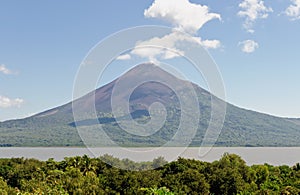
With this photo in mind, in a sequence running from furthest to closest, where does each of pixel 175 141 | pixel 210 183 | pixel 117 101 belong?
pixel 210 183
pixel 175 141
pixel 117 101

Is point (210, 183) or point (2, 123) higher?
point (2, 123)

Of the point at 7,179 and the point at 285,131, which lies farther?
the point at 285,131

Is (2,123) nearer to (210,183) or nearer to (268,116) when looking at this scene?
(268,116)

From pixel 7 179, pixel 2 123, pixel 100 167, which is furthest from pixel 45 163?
pixel 2 123

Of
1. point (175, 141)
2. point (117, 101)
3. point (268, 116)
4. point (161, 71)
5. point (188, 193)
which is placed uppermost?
point (268, 116)

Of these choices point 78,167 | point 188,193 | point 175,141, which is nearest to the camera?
point 175,141

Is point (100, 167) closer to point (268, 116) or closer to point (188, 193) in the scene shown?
point (188, 193)

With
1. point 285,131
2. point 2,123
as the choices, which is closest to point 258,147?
point 285,131
